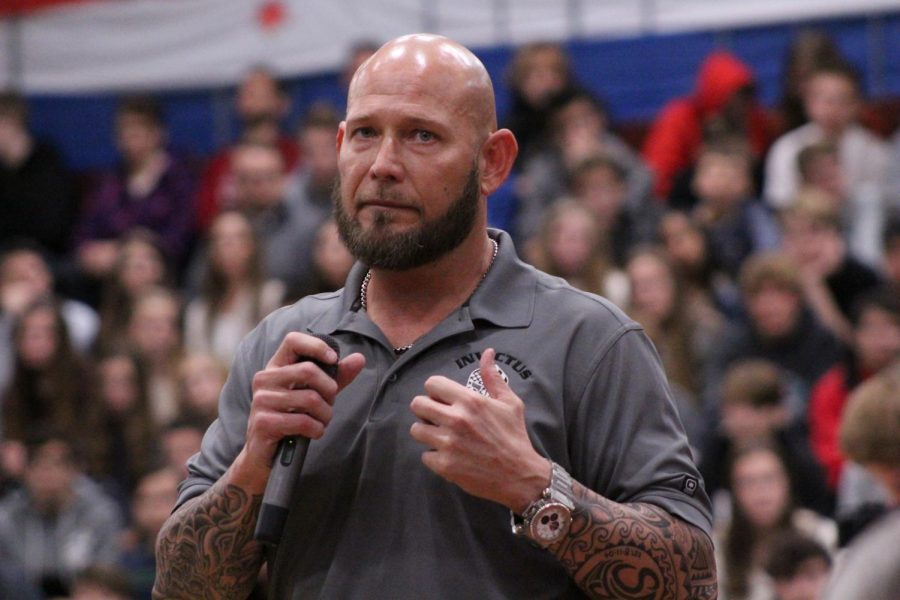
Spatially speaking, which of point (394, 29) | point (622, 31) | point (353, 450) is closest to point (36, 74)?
point (394, 29)

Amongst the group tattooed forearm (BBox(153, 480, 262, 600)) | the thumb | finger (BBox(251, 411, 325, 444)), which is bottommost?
tattooed forearm (BBox(153, 480, 262, 600))

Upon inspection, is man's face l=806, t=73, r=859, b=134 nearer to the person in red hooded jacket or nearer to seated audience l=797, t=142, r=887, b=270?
seated audience l=797, t=142, r=887, b=270

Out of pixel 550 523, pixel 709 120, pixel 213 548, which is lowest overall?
pixel 213 548

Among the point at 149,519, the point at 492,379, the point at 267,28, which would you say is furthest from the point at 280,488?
the point at 267,28

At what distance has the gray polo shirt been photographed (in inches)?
106

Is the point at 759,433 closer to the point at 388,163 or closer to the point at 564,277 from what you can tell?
the point at 564,277

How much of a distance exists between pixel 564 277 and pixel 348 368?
4.59 meters

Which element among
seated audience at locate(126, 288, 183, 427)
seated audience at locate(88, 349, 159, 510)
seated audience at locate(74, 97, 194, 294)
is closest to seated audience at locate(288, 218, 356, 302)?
seated audience at locate(126, 288, 183, 427)

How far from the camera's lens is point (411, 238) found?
284 centimetres

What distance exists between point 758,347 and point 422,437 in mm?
4438

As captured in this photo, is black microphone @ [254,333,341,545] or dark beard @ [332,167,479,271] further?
dark beard @ [332,167,479,271]

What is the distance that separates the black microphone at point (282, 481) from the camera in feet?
8.50

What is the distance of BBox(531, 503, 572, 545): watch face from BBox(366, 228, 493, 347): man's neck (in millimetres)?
484

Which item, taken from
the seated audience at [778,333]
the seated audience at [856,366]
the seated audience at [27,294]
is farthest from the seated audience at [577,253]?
the seated audience at [27,294]
